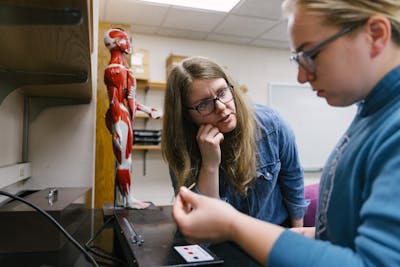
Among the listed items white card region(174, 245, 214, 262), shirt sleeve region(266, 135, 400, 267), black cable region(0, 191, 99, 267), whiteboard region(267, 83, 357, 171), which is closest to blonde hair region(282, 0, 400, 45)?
shirt sleeve region(266, 135, 400, 267)

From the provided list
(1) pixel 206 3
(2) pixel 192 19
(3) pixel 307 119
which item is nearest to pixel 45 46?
(1) pixel 206 3

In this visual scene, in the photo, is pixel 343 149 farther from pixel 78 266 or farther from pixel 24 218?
pixel 24 218

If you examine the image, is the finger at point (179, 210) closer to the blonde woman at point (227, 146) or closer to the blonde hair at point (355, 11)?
the blonde hair at point (355, 11)

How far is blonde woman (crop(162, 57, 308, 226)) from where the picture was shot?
0.99 metres

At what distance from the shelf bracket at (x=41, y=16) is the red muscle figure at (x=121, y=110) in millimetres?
662

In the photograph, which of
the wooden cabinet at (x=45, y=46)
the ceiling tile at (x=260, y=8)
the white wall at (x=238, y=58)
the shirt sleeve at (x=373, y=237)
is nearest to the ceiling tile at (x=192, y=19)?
the ceiling tile at (x=260, y=8)

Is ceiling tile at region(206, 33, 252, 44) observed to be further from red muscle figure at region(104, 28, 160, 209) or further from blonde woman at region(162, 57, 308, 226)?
blonde woman at region(162, 57, 308, 226)

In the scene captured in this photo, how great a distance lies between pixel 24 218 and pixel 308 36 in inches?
28.3

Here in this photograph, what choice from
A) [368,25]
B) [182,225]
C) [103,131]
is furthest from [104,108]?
[368,25]

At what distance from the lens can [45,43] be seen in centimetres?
64

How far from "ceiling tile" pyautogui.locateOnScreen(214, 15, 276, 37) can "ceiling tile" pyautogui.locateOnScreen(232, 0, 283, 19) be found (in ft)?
0.34

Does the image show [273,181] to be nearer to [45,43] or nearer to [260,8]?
[45,43]

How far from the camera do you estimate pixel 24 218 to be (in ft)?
2.39

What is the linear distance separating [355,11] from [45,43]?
0.58m
